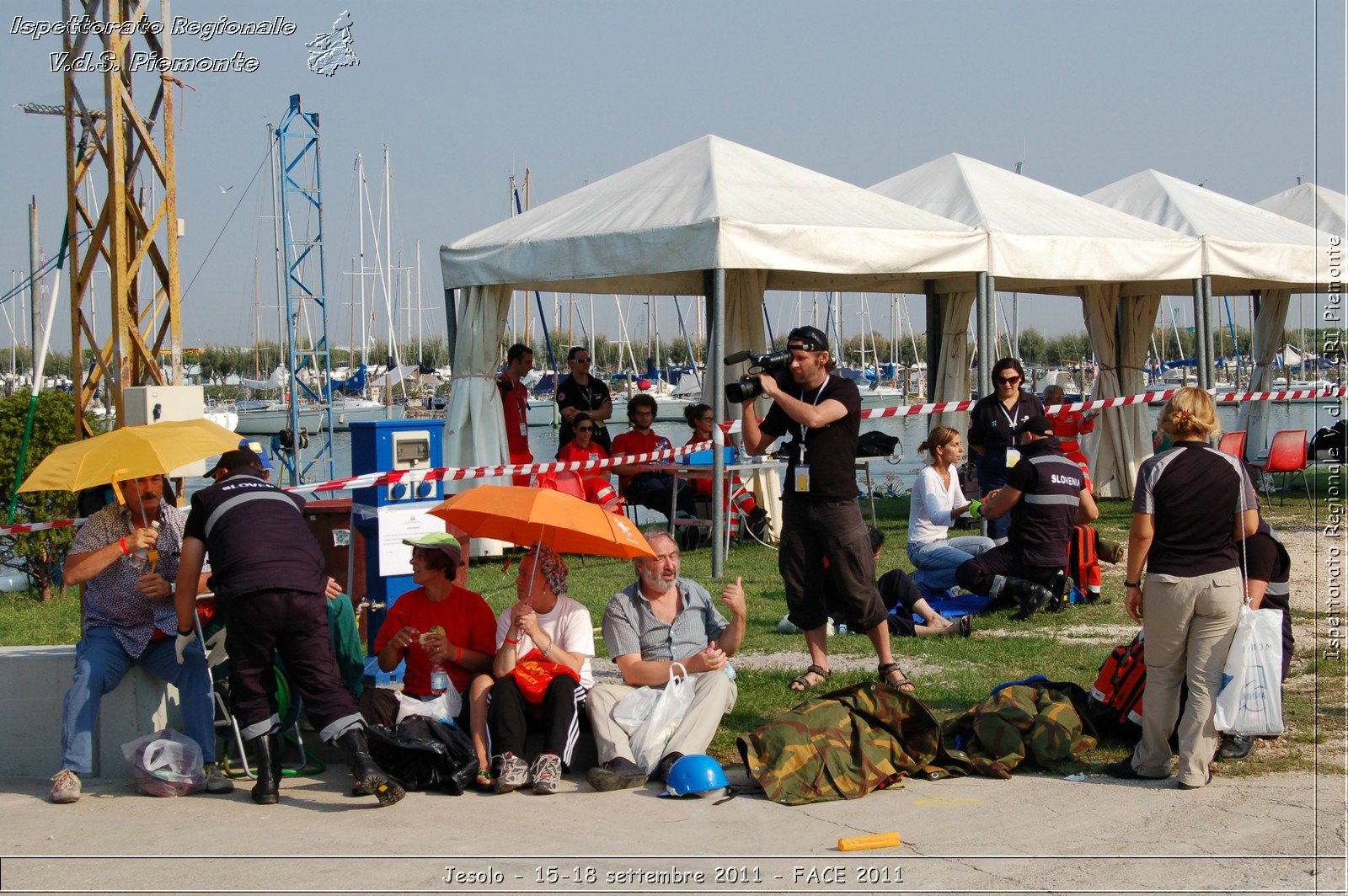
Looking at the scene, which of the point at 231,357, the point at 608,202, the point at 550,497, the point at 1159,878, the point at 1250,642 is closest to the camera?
the point at 1159,878

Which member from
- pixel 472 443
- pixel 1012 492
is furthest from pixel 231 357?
pixel 1012 492

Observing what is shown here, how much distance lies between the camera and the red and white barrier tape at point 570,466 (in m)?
8.00

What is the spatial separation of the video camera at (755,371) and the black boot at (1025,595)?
2823mm

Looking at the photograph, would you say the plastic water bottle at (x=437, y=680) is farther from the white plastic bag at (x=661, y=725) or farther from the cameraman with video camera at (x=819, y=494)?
the cameraman with video camera at (x=819, y=494)

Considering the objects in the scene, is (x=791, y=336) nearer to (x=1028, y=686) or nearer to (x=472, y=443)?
(x=1028, y=686)

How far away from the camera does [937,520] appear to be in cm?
878

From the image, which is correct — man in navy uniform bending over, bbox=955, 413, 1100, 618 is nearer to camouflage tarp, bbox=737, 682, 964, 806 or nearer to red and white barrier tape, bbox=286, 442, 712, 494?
camouflage tarp, bbox=737, 682, 964, 806

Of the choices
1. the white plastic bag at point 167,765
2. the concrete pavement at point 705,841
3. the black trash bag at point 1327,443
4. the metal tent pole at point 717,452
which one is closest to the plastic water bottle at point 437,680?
the concrete pavement at point 705,841

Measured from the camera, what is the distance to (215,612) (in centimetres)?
568

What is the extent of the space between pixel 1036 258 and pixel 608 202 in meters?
4.21

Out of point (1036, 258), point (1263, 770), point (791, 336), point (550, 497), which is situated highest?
point (1036, 258)

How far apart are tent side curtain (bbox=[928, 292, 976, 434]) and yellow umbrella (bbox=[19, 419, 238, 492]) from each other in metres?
11.8

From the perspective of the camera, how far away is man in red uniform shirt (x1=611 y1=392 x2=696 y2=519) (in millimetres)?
12438

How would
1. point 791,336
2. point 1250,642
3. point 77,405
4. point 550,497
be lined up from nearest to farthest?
point 1250,642 → point 550,497 → point 791,336 → point 77,405
